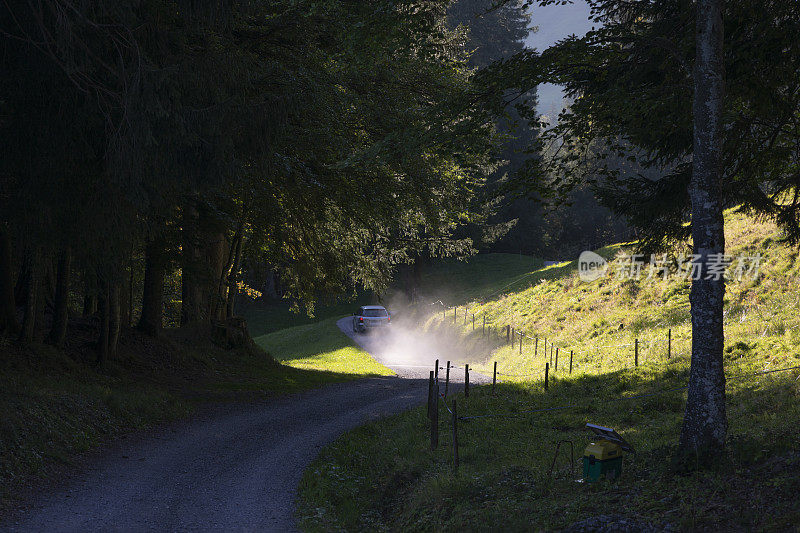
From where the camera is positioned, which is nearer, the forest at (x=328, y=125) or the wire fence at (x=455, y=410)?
the forest at (x=328, y=125)

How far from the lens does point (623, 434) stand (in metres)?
11.0

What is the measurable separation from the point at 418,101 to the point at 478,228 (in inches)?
1318

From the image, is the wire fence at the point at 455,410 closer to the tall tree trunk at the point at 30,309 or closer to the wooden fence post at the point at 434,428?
the wooden fence post at the point at 434,428

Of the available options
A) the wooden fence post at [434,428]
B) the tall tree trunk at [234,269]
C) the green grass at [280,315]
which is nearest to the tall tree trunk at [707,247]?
the wooden fence post at [434,428]

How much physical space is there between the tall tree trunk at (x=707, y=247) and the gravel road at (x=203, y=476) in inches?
209

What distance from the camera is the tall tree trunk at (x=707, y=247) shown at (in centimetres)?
706

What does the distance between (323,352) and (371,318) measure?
15.2 feet

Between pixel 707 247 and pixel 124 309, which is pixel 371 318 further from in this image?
pixel 707 247

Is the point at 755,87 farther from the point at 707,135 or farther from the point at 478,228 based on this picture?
the point at 478,228

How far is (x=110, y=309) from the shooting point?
49.8 feet

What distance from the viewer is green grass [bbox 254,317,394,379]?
1088 inches

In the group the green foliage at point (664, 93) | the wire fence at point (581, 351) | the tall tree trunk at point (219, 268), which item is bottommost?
the wire fence at point (581, 351)

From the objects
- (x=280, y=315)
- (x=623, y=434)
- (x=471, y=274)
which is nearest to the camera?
(x=623, y=434)

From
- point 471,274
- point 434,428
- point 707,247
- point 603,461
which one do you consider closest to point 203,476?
point 434,428
